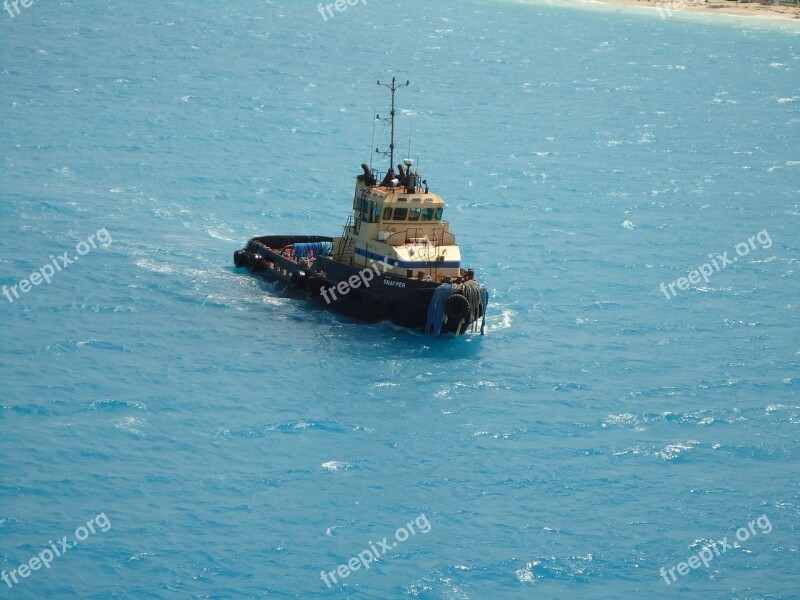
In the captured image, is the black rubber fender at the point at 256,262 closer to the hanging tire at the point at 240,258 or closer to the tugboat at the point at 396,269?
the hanging tire at the point at 240,258

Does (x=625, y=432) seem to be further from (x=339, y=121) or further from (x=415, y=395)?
(x=339, y=121)

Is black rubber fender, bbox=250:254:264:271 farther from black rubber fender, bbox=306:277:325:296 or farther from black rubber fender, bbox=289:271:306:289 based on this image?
black rubber fender, bbox=306:277:325:296

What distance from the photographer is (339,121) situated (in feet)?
331

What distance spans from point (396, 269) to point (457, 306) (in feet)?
11.4

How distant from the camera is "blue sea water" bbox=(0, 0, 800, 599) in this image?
120 ft

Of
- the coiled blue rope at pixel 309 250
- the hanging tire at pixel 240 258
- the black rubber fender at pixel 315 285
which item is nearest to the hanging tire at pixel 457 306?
the black rubber fender at pixel 315 285

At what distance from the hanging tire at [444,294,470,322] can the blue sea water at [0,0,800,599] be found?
1510 mm

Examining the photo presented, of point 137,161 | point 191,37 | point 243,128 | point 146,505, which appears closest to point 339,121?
point 243,128

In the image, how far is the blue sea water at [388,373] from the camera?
3656 cm

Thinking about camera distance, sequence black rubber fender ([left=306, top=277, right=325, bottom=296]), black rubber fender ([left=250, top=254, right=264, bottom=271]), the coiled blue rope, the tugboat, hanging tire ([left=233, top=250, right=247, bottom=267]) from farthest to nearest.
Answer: hanging tire ([left=233, top=250, right=247, bottom=267]) → the coiled blue rope → black rubber fender ([left=250, top=254, right=264, bottom=271]) → black rubber fender ([left=306, top=277, right=325, bottom=296]) → the tugboat

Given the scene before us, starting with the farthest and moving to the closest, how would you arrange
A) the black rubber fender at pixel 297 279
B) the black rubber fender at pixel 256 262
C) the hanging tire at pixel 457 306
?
1. the black rubber fender at pixel 256 262
2. the black rubber fender at pixel 297 279
3. the hanging tire at pixel 457 306

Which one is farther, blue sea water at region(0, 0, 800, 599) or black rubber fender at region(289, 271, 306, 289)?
black rubber fender at region(289, 271, 306, 289)

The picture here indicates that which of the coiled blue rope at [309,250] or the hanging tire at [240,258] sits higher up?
the coiled blue rope at [309,250]

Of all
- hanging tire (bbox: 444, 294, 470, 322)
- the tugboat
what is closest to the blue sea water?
the tugboat
